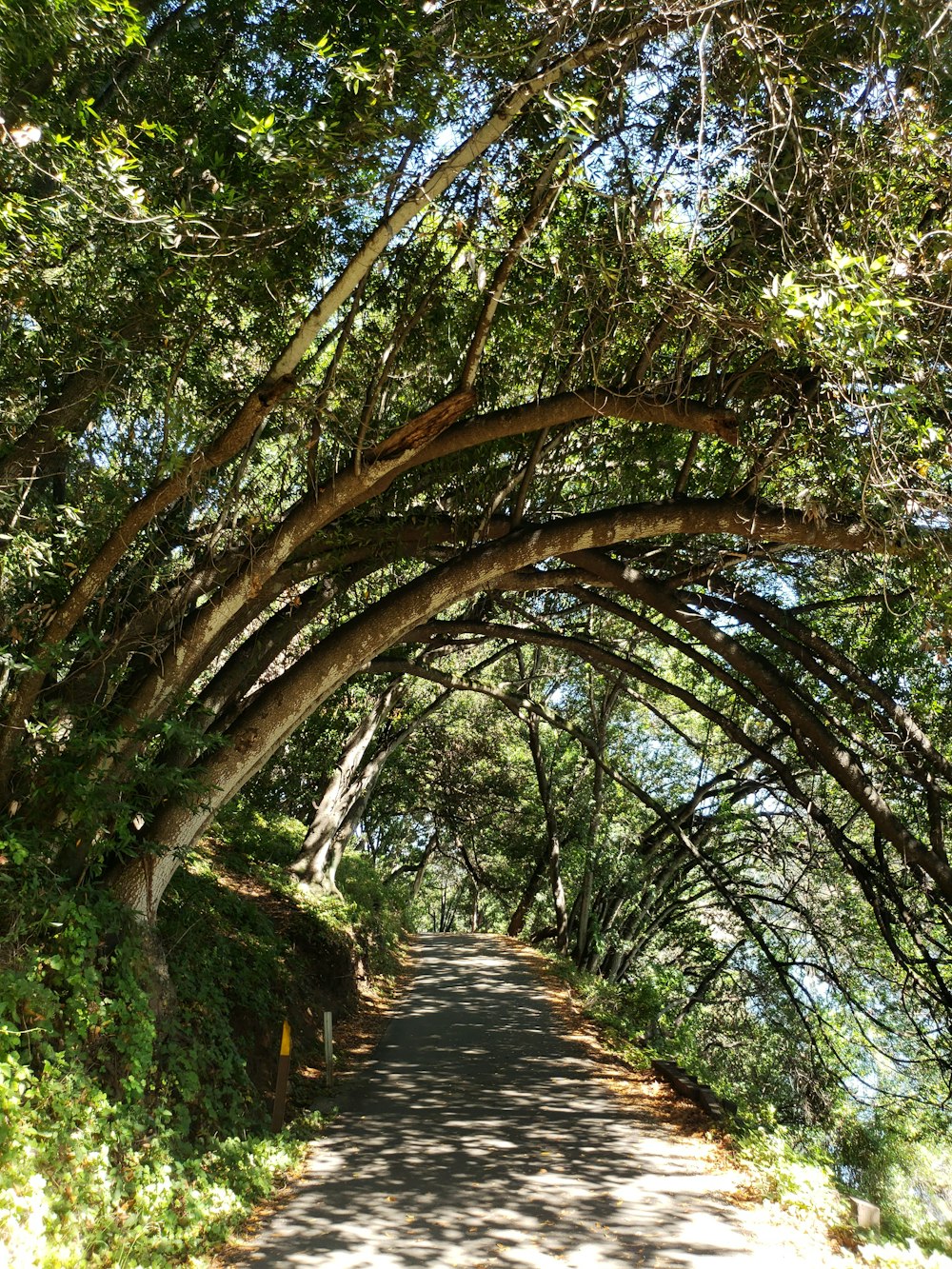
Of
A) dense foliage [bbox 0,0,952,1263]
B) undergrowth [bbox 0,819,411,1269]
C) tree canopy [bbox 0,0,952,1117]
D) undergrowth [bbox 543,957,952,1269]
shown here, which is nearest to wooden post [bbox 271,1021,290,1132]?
undergrowth [bbox 0,819,411,1269]

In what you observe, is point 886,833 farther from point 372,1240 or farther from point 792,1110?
point 792,1110

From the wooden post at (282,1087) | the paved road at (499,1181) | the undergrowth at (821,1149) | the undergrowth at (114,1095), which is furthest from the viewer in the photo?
the wooden post at (282,1087)

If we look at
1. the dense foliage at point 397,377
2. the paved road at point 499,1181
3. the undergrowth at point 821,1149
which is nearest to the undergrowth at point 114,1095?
the dense foliage at point 397,377

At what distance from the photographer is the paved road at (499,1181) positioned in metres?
5.22

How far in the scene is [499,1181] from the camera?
6418 millimetres

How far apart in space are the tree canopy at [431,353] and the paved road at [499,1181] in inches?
101

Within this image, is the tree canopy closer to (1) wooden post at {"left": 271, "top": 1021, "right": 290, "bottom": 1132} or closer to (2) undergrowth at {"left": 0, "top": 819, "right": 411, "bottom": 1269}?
(2) undergrowth at {"left": 0, "top": 819, "right": 411, "bottom": 1269}

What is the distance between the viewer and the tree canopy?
18.0ft

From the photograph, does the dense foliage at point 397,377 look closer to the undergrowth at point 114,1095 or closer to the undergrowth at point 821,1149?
the undergrowth at point 114,1095

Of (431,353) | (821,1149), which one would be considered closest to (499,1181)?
(821,1149)

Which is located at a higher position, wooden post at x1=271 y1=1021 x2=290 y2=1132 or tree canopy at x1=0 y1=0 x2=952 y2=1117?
tree canopy at x1=0 y1=0 x2=952 y2=1117

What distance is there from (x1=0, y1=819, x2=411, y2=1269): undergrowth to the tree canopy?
560 mm

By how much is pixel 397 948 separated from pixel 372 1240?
1474 cm

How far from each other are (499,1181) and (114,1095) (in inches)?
107
